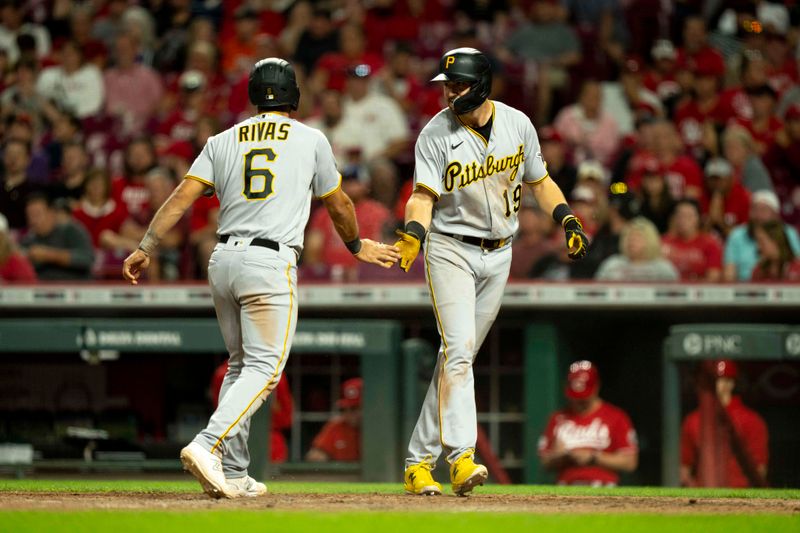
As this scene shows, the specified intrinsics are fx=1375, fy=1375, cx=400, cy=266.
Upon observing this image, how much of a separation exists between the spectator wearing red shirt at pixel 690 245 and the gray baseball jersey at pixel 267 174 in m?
4.66

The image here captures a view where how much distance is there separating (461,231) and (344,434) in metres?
2.91

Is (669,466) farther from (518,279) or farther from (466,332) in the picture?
(466,332)

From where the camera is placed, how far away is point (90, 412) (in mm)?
8664

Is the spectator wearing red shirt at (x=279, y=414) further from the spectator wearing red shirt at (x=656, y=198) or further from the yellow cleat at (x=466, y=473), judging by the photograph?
the spectator wearing red shirt at (x=656, y=198)

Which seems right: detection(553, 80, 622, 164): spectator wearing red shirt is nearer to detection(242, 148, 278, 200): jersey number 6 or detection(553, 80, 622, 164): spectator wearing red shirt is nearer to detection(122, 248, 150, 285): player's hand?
detection(242, 148, 278, 200): jersey number 6

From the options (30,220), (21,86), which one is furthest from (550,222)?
(21,86)

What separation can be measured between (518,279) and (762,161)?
3256 mm

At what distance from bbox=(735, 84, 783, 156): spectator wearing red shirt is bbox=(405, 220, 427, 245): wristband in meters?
6.63

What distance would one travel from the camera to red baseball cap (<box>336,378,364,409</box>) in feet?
27.7

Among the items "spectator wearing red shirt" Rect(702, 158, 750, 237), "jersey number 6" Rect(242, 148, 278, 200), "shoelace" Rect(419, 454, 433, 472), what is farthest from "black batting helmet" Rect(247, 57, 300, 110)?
"spectator wearing red shirt" Rect(702, 158, 750, 237)

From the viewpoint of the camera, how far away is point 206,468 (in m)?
5.22

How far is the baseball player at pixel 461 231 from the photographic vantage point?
5.75m

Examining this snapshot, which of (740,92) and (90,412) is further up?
(740,92)

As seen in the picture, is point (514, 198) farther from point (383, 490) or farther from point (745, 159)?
point (745, 159)
